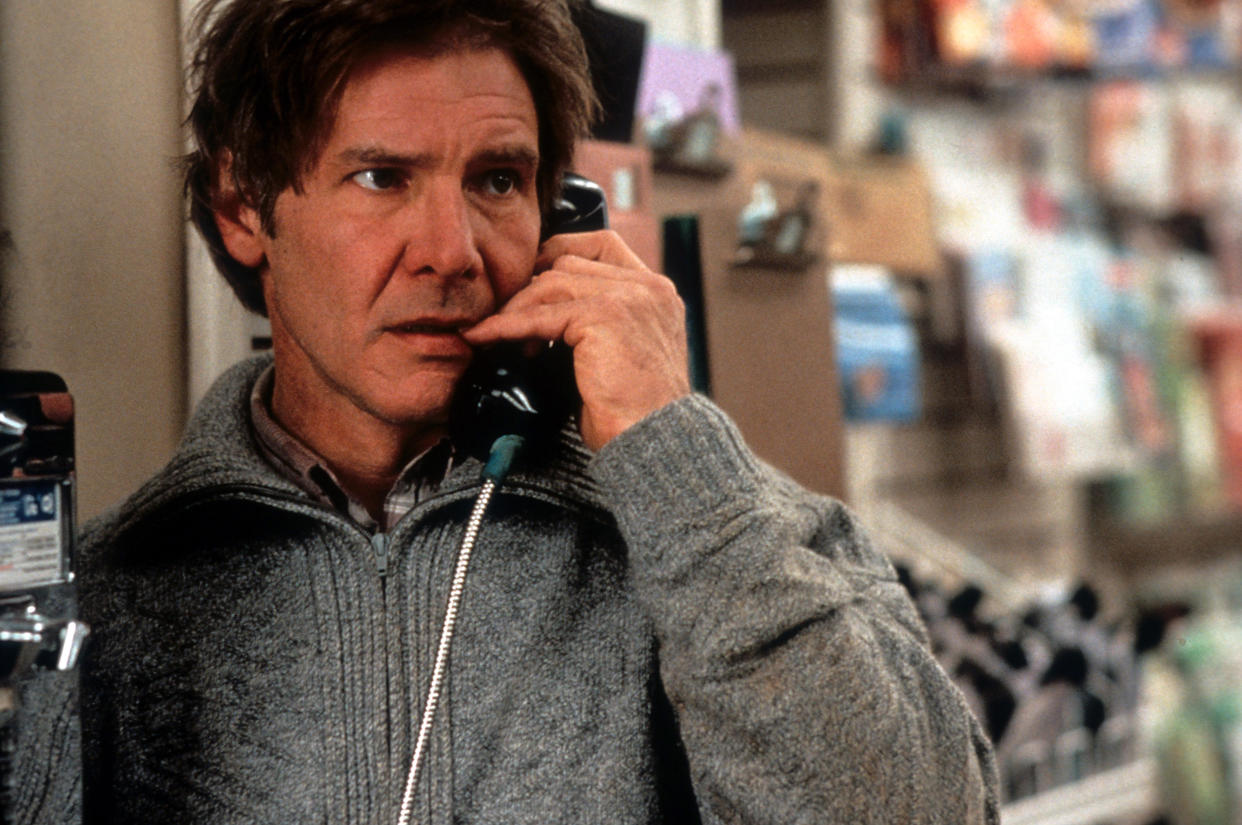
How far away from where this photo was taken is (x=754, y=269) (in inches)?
47.5

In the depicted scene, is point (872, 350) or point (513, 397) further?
point (872, 350)

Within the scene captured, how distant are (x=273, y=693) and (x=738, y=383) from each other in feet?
1.75

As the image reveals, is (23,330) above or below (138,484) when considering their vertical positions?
above

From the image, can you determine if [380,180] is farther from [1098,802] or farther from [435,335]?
[1098,802]

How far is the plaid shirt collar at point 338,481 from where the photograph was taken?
92cm

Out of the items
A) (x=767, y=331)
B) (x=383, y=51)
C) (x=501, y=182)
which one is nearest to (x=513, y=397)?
(x=501, y=182)

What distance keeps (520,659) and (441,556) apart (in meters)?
0.10

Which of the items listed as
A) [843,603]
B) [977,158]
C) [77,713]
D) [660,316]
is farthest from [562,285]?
[977,158]

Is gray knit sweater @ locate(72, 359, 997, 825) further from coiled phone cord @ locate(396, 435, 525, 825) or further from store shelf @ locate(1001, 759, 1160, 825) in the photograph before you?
store shelf @ locate(1001, 759, 1160, 825)

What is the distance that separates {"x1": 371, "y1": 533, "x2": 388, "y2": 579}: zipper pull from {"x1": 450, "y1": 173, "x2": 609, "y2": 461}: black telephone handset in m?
0.09

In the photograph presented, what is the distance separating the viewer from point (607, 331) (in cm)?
86

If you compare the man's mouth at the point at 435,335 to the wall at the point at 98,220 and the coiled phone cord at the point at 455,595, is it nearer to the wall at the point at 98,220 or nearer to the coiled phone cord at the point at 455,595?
the coiled phone cord at the point at 455,595

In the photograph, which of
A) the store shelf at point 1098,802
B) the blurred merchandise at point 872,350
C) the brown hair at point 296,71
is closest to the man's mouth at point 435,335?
the brown hair at point 296,71

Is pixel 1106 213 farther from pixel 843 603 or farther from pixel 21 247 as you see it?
pixel 21 247
